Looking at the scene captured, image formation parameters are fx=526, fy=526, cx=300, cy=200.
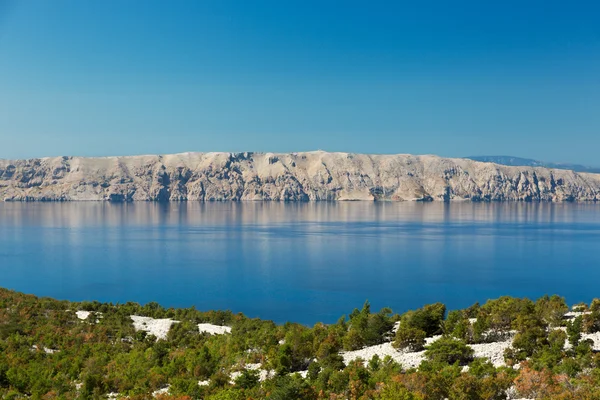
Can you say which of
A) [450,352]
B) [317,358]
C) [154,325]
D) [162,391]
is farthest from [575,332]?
[154,325]

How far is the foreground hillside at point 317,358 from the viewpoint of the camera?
17734 millimetres

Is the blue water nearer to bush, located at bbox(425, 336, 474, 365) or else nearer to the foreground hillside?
the foreground hillside

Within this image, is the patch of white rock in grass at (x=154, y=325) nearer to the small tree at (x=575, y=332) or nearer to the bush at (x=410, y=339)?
the bush at (x=410, y=339)

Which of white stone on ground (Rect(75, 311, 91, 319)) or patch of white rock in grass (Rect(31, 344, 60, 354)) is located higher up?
patch of white rock in grass (Rect(31, 344, 60, 354))

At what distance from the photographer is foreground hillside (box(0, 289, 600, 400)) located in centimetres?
1773

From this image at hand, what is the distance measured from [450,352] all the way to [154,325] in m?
19.7

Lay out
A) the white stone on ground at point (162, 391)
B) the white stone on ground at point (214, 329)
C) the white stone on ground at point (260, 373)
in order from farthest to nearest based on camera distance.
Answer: the white stone on ground at point (214, 329)
the white stone on ground at point (260, 373)
the white stone on ground at point (162, 391)

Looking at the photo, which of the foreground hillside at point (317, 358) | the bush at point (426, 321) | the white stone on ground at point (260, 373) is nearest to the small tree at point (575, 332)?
the foreground hillside at point (317, 358)

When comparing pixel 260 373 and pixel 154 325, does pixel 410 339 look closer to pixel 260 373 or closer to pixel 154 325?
pixel 260 373

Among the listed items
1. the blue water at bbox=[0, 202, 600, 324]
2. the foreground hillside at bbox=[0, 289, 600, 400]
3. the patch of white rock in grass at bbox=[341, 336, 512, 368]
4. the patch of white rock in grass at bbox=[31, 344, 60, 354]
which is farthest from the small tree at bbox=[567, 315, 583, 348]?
the patch of white rock in grass at bbox=[31, 344, 60, 354]

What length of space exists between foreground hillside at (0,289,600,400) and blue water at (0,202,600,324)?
19034 millimetres

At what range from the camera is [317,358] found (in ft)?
76.3

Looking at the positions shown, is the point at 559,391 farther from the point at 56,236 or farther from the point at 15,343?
the point at 56,236

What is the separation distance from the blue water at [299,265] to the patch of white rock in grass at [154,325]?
46.5ft
